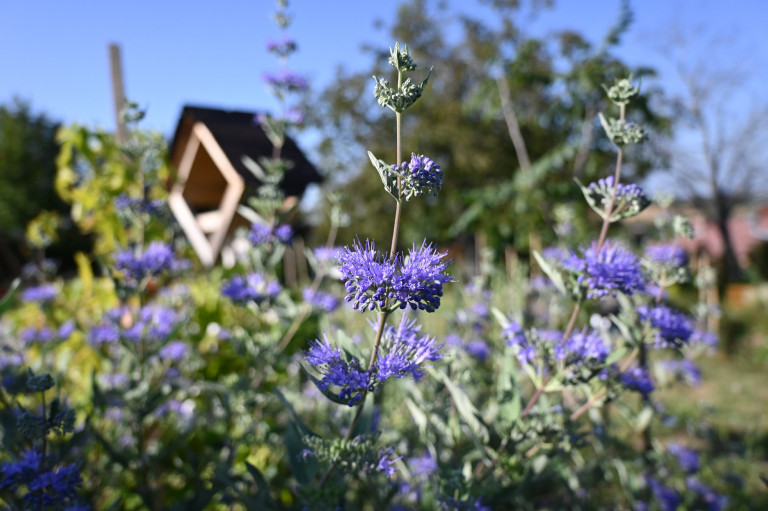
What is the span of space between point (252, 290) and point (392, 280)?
62.8 inches

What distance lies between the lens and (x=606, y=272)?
1776 mm

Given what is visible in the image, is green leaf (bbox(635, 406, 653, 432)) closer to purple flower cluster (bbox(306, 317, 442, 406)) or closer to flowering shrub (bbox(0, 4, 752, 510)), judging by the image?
flowering shrub (bbox(0, 4, 752, 510))

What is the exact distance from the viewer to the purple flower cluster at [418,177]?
1279mm

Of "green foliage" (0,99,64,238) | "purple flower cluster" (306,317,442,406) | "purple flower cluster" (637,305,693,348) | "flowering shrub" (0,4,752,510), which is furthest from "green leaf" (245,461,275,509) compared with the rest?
"green foliage" (0,99,64,238)

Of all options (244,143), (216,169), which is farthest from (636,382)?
(216,169)

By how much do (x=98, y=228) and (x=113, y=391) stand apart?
260cm

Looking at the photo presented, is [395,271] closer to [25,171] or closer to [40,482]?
[40,482]

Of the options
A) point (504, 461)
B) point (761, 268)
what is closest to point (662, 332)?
point (504, 461)

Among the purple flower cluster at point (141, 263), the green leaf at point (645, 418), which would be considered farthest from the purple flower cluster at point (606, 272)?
the purple flower cluster at point (141, 263)

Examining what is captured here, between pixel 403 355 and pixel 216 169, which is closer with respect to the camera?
pixel 403 355

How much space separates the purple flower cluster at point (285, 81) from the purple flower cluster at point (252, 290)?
121 centimetres

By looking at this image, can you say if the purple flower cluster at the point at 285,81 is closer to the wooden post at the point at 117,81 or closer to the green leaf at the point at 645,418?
the wooden post at the point at 117,81

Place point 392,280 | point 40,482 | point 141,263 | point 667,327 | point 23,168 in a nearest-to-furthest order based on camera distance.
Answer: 1. point 392,280
2. point 40,482
3. point 667,327
4. point 141,263
5. point 23,168

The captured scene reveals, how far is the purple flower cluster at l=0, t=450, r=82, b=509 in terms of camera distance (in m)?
1.67
